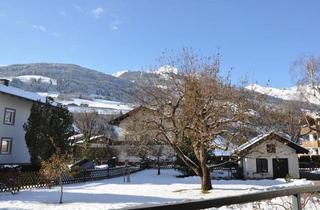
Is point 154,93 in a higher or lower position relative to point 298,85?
lower

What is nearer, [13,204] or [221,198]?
[221,198]

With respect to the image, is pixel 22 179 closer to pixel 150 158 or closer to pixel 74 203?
pixel 74 203

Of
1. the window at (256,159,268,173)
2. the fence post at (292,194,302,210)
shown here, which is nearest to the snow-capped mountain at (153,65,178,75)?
the window at (256,159,268,173)

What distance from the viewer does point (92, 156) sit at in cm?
5691

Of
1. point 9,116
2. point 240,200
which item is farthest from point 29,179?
point 240,200

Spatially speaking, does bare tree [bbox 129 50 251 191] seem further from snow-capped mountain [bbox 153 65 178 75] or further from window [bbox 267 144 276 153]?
window [bbox 267 144 276 153]

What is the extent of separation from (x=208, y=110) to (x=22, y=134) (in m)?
21.6

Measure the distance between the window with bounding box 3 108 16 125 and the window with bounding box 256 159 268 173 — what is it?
81.2 ft

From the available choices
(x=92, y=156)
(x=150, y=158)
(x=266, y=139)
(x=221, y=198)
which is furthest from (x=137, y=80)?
(x=92, y=156)

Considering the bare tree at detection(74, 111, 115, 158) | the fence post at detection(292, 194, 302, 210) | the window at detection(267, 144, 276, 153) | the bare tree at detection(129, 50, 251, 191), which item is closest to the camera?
the fence post at detection(292, 194, 302, 210)

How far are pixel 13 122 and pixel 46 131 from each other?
643 cm

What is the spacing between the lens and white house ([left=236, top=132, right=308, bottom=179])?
134 feet

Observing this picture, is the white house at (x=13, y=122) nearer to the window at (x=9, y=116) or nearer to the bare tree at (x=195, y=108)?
the window at (x=9, y=116)

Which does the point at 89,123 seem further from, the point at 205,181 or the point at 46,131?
the point at 205,181
